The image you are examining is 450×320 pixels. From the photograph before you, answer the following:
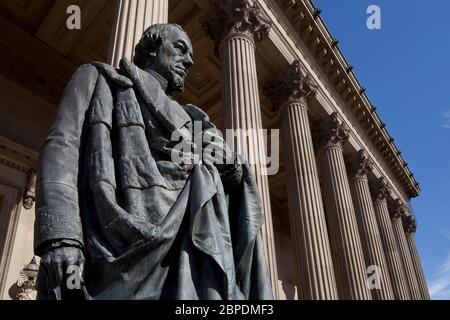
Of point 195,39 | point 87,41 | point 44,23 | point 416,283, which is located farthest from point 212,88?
point 416,283

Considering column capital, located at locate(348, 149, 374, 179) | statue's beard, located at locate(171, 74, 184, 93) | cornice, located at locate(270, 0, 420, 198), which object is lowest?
statue's beard, located at locate(171, 74, 184, 93)

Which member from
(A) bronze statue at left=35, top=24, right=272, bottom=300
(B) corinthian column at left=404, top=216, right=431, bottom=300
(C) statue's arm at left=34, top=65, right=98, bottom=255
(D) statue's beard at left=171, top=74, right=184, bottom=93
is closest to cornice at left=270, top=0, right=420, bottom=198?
(B) corinthian column at left=404, top=216, right=431, bottom=300

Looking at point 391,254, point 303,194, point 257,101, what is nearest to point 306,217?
point 303,194

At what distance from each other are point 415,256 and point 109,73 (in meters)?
27.0

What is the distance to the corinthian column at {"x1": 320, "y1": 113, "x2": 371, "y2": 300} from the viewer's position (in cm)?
1311

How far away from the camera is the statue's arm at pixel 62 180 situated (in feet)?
5.36

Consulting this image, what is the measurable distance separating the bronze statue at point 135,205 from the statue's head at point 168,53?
0.15 m

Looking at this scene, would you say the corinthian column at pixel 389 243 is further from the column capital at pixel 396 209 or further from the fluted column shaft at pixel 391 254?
the column capital at pixel 396 209

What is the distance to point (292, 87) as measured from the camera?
13930 millimetres

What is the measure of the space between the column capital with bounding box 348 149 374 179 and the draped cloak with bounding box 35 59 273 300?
16956 mm

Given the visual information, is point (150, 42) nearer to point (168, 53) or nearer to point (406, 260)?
point (168, 53)

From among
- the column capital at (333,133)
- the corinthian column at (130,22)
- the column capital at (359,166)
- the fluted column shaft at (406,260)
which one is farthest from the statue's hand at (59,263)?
the fluted column shaft at (406,260)

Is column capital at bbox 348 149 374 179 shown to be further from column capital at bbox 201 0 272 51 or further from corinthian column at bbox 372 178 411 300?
column capital at bbox 201 0 272 51

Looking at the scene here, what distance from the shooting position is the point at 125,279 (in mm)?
1633
